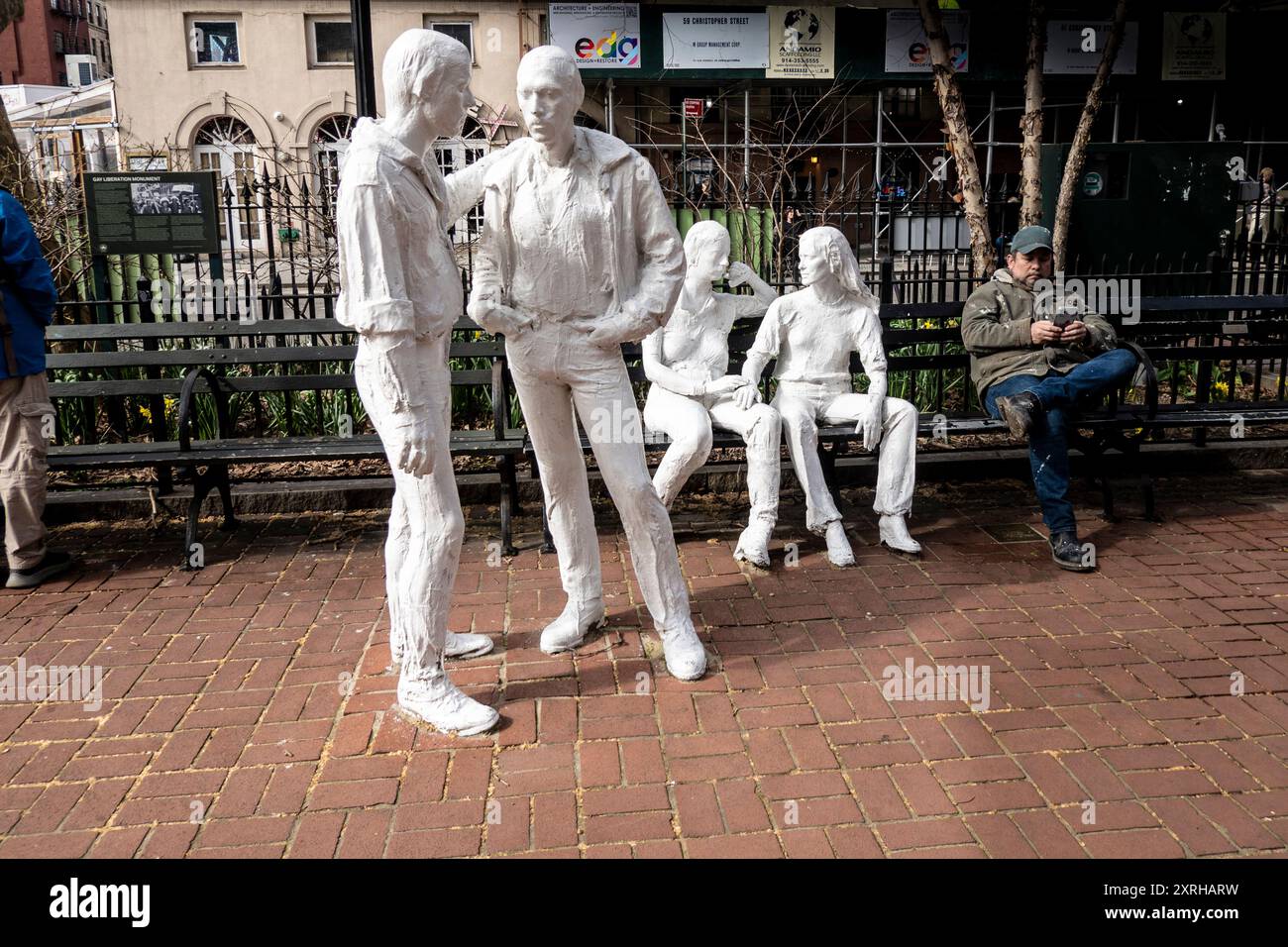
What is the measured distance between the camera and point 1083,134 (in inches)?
331

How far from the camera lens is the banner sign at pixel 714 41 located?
1966cm

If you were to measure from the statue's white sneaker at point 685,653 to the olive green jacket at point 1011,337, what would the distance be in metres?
2.55

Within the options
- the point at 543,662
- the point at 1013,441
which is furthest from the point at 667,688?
the point at 1013,441

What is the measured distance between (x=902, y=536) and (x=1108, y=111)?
19587 millimetres

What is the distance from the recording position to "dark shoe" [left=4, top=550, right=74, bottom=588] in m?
5.10

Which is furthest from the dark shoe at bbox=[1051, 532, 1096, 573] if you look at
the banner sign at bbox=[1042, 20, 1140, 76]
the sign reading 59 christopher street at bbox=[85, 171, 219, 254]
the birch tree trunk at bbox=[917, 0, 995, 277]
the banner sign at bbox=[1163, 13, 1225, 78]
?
the banner sign at bbox=[1163, 13, 1225, 78]

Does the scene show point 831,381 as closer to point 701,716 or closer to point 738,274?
point 738,274

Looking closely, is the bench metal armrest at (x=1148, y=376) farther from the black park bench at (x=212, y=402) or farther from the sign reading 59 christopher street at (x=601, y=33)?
the sign reading 59 christopher street at (x=601, y=33)

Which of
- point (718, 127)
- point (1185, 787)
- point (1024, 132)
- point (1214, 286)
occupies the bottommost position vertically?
point (1185, 787)

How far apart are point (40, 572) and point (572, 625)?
9.18 feet

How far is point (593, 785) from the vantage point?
10.7 feet

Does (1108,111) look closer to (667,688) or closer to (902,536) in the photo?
(902,536)

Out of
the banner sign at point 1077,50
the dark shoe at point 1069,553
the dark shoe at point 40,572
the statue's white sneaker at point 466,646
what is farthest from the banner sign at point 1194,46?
the dark shoe at point 40,572

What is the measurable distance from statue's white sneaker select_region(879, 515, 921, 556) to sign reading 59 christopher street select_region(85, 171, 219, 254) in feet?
16.5
